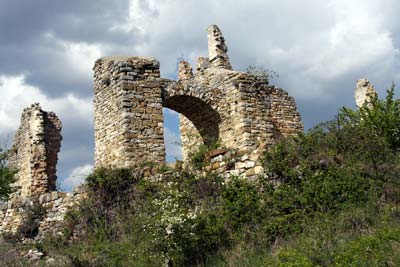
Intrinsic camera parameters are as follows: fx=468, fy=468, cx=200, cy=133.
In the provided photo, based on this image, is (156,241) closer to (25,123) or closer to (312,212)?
(312,212)

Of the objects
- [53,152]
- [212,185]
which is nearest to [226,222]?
[212,185]

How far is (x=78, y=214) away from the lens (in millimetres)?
10750

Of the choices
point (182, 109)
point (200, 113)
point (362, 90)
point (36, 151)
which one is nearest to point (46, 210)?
point (36, 151)

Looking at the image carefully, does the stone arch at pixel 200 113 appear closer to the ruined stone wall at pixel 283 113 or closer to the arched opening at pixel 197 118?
the arched opening at pixel 197 118

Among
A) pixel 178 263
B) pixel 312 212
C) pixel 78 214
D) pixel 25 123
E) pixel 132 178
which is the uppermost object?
pixel 25 123

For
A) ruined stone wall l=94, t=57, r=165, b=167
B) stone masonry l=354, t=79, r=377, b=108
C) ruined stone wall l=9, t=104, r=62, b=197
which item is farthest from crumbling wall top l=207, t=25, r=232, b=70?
stone masonry l=354, t=79, r=377, b=108

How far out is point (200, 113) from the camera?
16.3m

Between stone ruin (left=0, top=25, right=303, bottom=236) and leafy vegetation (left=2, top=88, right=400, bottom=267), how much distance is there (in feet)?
2.45

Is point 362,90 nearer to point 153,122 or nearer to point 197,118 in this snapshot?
point 197,118

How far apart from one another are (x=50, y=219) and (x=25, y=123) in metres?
7.41

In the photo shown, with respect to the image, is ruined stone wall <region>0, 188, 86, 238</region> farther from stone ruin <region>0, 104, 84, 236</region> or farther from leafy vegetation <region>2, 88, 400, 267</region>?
stone ruin <region>0, 104, 84, 236</region>

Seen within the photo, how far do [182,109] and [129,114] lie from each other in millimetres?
3408

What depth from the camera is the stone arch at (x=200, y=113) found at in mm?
15508

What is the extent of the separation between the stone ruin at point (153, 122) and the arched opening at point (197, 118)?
3 cm
